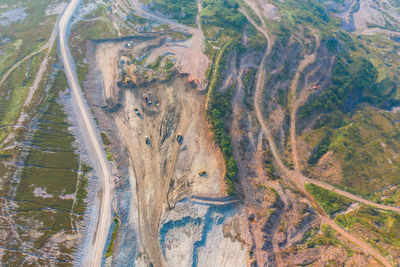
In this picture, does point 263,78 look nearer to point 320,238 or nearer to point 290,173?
point 290,173

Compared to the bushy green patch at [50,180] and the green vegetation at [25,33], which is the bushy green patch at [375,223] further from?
the green vegetation at [25,33]

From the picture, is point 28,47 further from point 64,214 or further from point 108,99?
point 64,214

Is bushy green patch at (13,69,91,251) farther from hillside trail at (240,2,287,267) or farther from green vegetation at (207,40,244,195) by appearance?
hillside trail at (240,2,287,267)

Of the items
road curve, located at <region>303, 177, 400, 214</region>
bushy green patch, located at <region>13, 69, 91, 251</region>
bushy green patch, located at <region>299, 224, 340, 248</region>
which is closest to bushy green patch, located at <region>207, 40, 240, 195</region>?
bushy green patch, located at <region>299, 224, 340, 248</region>

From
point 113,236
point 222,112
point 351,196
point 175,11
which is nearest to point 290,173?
point 351,196

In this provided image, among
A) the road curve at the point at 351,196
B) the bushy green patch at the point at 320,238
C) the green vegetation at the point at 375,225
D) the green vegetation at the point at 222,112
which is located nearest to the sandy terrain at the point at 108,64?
the green vegetation at the point at 222,112

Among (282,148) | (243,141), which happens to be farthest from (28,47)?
(282,148)
